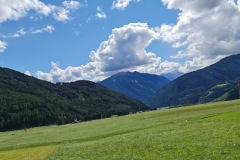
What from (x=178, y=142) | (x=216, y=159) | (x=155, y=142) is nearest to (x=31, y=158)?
(x=155, y=142)

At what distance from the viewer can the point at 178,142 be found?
48344 mm

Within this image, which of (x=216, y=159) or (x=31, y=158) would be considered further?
(x=31, y=158)

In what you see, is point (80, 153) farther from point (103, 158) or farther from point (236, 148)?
point (236, 148)

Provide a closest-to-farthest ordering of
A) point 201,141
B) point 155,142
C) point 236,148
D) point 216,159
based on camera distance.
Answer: point 216,159 → point 236,148 → point 201,141 → point 155,142

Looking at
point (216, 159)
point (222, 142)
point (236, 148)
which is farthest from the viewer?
point (222, 142)

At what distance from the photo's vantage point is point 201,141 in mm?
46312

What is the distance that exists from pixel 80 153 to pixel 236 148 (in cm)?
2547

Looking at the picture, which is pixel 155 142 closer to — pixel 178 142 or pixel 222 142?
pixel 178 142

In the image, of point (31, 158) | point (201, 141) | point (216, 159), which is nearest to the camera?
point (216, 159)

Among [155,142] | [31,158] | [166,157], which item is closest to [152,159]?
[166,157]

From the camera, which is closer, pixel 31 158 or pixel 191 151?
pixel 191 151

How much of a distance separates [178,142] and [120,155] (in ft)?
29.4

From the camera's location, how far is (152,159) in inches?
1569

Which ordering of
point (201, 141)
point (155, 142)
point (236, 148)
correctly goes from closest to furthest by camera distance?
point (236, 148) → point (201, 141) → point (155, 142)
